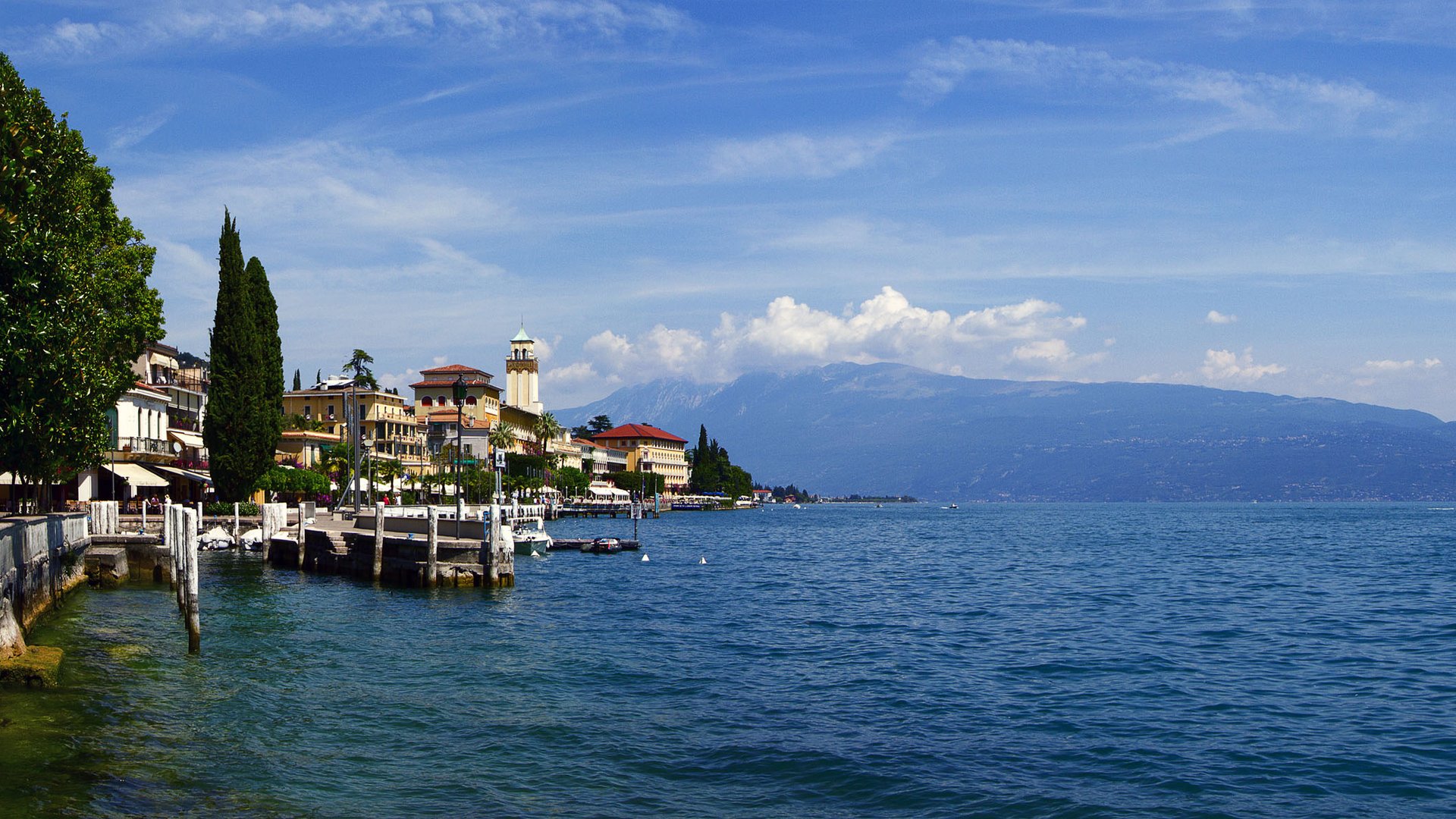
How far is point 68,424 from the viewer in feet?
98.3

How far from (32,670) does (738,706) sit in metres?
12.4

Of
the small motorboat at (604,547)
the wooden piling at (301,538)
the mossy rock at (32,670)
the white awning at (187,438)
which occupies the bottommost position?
the small motorboat at (604,547)

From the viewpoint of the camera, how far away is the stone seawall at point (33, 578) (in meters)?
20.2

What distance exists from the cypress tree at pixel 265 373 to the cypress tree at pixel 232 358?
47cm

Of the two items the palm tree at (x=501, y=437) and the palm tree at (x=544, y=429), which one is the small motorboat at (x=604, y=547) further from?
the palm tree at (x=544, y=429)

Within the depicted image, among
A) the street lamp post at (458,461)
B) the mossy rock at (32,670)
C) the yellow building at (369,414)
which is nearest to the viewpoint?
the mossy rock at (32,670)

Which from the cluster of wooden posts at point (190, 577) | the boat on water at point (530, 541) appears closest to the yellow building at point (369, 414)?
the boat on water at point (530, 541)

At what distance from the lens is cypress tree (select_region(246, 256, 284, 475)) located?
208 ft

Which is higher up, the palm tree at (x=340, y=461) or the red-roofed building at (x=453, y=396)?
the red-roofed building at (x=453, y=396)

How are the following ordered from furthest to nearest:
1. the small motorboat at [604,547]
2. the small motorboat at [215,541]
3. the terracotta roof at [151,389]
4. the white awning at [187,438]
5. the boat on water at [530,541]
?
the white awning at [187,438], the small motorboat at [604,547], the boat on water at [530,541], the terracotta roof at [151,389], the small motorboat at [215,541]

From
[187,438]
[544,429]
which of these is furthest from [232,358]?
[544,429]

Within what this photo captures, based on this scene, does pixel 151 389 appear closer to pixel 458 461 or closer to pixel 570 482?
pixel 458 461

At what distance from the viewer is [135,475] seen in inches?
2566

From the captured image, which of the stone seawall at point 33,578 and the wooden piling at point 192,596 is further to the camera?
the wooden piling at point 192,596
